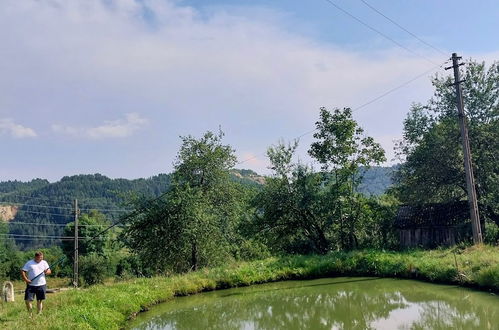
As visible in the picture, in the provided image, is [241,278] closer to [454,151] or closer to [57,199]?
[454,151]

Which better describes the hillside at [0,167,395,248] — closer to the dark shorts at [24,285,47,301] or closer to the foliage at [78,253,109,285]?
the foliage at [78,253,109,285]

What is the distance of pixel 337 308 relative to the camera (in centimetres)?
1523

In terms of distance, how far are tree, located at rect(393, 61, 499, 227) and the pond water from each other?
30.9ft

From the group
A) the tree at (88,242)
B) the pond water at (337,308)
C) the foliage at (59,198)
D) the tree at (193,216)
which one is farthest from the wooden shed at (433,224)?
the foliage at (59,198)

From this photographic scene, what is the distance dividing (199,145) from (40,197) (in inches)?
6563

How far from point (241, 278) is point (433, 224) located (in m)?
12.3

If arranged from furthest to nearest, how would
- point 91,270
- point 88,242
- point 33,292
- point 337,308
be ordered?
point 88,242
point 91,270
point 337,308
point 33,292

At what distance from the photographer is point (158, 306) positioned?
57.0ft

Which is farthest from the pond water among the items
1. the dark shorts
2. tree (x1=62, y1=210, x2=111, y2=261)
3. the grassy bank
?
tree (x1=62, y1=210, x2=111, y2=261)

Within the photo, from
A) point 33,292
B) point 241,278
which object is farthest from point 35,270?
A: point 241,278

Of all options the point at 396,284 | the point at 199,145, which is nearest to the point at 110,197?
the point at 199,145

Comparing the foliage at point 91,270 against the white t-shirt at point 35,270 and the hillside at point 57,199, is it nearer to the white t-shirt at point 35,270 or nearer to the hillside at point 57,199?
the white t-shirt at point 35,270

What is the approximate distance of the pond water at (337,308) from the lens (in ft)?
41.8

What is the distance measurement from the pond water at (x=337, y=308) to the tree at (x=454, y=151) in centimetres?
942
